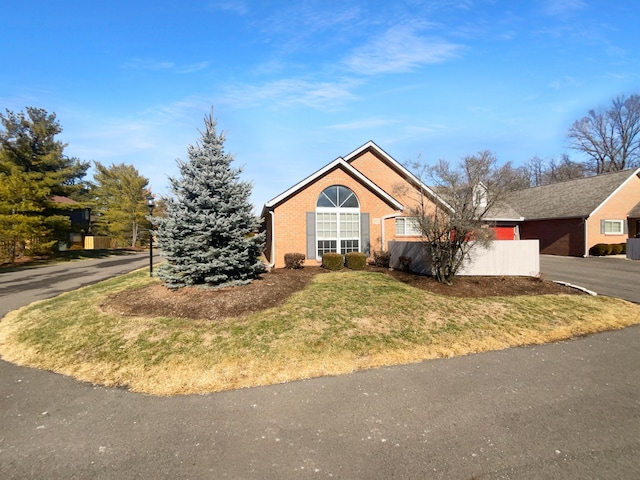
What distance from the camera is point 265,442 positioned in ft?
11.6

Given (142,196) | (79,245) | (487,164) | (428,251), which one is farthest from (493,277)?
(79,245)

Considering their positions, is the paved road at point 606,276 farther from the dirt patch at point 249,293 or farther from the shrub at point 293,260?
the shrub at point 293,260

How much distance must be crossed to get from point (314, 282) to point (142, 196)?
38362 millimetres

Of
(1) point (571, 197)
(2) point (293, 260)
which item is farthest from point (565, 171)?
(2) point (293, 260)

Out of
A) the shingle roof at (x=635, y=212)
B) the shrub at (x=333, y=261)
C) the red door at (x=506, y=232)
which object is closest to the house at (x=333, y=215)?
the shrub at (x=333, y=261)

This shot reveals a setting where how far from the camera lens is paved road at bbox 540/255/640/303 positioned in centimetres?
1119

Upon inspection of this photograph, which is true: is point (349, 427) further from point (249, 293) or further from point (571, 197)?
point (571, 197)

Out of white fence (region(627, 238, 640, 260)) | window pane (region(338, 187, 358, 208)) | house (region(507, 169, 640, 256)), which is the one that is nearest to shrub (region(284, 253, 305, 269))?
window pane (region(338, 187, 358, 208))

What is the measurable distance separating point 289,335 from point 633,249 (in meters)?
24.6

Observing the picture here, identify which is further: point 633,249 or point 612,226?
point 612,226

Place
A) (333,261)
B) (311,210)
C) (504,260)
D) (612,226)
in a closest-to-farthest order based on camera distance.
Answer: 1. (504,260)
2. (333,261)
3. (311,210)
4. (612,226)

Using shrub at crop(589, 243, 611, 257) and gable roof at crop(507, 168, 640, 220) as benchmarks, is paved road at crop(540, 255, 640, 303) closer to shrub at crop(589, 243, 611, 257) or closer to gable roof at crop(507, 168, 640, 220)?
shrub at crop(589, 243, 611, 257)

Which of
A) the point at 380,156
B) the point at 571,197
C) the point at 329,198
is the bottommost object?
the point at 329,198

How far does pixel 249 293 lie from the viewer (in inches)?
362
